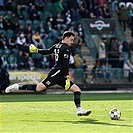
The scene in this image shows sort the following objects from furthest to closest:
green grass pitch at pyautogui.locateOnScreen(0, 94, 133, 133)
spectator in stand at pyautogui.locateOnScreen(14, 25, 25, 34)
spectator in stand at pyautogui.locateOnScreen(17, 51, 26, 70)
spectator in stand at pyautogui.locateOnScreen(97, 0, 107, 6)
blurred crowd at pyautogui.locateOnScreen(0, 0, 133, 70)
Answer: spectator in stand at pyautogui.locateOnScreen(97, 0, 107, 6), spectator in stand at pyautogui.locateOnScreen(14, 25, 25, 34), blurred crowd at pyautogui.locateOnScreen(0, 0, 133, 70), spectator in stand at pyautogui.locateOnScreen(17, 51, 26, 70), green grass pitch at pyautogui.locateOnScreen(0, 94, 133, 133)

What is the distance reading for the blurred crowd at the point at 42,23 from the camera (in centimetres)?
3189

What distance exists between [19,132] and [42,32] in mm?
21906

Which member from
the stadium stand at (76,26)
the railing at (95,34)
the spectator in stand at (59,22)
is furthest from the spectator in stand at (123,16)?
the spectator in stand at (59,22)

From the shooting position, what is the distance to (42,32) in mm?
34000

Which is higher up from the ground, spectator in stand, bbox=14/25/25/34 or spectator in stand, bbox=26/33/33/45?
spectator in stand, bbox=14/25/25/34

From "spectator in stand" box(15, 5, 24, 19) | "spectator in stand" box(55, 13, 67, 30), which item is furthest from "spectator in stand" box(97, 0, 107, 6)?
"spectator in stand" box(15, 5, 24, 19)

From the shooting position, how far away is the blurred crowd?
31891mm

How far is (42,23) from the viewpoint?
114 ft

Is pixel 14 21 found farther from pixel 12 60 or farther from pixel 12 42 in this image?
pixel 12 60

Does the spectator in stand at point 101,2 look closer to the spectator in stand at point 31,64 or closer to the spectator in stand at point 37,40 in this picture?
the spectator in stand at point 37,40

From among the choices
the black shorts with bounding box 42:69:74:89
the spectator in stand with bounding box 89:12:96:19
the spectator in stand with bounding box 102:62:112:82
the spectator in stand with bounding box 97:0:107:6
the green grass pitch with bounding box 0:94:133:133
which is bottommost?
the spectator in stand with bounding box 102:62:112:82

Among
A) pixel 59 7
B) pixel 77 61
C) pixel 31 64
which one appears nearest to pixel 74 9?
pixel 59 7

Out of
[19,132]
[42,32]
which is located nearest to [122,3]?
[42,32]

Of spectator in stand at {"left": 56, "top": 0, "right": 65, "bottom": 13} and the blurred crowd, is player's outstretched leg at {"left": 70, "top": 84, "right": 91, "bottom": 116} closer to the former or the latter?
the blurred crowd
